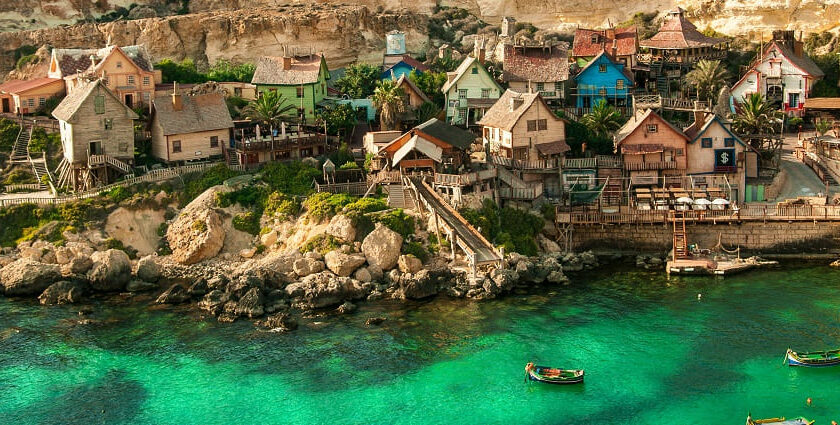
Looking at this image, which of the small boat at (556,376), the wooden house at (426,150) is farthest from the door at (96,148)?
the small boat at (556,376)

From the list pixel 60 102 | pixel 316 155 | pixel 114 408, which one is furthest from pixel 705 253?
pixel 60 102

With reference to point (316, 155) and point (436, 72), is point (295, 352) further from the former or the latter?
point (436, 72)

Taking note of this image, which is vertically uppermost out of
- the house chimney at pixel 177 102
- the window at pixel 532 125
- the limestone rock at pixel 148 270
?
the house chimney at pixel 177 102

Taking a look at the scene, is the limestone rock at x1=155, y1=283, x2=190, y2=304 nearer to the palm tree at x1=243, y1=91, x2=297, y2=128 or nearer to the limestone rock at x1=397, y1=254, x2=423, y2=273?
the limestone rock at x1=397, y1=254, x2=423, y2=273

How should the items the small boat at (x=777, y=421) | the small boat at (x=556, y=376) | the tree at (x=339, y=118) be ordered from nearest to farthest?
the small boat at (x=777, y=421)
the small boat at (x=556, y=376)
the tree at (x=339, y=118)

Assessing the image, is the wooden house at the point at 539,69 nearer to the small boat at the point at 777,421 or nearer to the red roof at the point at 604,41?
the red roof at the point at 604,41
